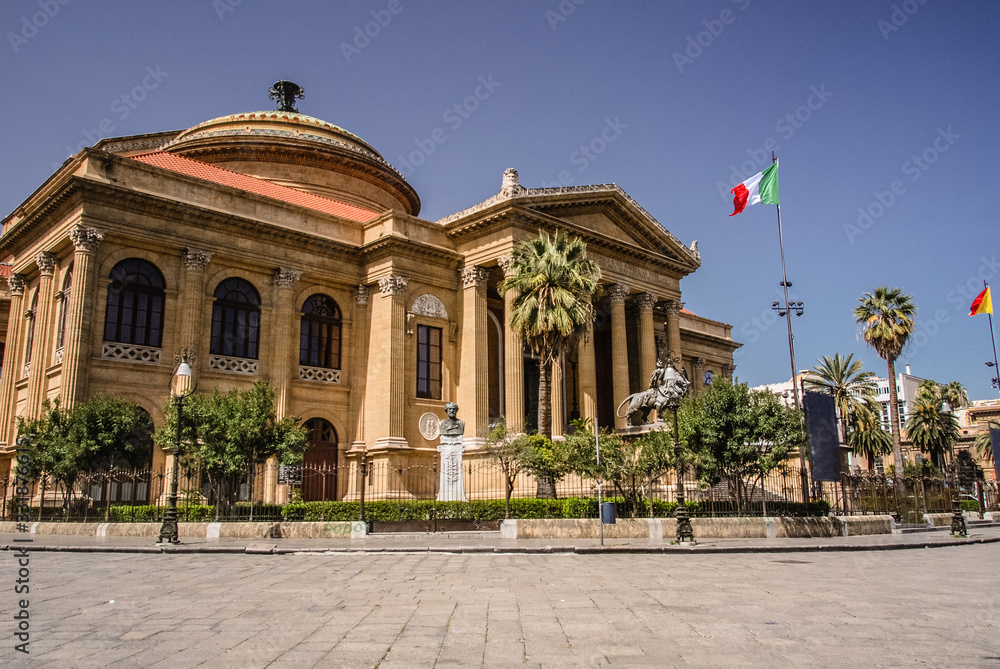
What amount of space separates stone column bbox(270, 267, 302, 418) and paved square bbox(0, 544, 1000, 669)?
18985 mm

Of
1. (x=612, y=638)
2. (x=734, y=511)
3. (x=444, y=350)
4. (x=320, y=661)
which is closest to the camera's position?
(x=320, y=661)

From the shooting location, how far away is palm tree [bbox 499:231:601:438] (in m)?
28.2

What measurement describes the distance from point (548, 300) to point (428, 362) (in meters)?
8.15

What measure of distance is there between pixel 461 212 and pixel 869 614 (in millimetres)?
28975

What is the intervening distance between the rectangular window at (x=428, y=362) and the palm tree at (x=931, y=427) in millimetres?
42078

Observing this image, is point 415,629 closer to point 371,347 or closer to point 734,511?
point 734,511

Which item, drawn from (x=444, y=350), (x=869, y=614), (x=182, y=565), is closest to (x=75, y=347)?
(x=444, y=350)

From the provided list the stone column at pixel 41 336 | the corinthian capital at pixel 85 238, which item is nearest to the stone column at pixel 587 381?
the corinthian capital at pixel 85 238

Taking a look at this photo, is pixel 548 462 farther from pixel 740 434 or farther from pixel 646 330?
pixel 646 330

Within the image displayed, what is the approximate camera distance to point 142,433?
2823 cm

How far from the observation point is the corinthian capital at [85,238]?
2758 cm

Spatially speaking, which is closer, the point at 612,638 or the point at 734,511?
the point at 612,638

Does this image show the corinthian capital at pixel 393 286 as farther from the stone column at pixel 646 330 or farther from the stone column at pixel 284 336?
the stone column at pixel 646 330

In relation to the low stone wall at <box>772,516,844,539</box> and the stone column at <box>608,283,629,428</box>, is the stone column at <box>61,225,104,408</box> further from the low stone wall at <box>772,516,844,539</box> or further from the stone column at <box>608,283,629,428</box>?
the low stone wall at <box>772,516,844,539</box>
